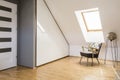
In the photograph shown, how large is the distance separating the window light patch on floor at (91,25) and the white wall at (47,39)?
1070 mm

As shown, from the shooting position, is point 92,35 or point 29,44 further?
point 92,35

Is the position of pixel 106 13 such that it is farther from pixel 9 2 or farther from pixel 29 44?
pixel 9 2

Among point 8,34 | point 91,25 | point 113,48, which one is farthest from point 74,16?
point 8,34

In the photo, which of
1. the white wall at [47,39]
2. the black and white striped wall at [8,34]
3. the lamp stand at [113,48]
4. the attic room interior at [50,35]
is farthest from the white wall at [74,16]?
the black and white striped wall at [8,34]

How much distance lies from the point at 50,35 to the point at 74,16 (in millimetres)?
1153

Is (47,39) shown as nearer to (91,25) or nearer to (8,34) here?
(8,34)

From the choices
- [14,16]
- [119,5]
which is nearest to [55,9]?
[14,16]

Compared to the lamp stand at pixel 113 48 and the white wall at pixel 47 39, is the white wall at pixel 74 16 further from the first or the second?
the white wall at pixel 47 39

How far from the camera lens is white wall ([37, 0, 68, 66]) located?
4.07 metres

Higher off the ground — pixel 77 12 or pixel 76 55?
pixel 77 12

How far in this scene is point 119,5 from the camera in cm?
355

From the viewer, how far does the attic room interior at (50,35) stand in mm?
3509

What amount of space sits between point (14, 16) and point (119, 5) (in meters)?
3.26

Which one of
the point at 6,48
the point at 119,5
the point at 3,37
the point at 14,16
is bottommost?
the point at 6,48
